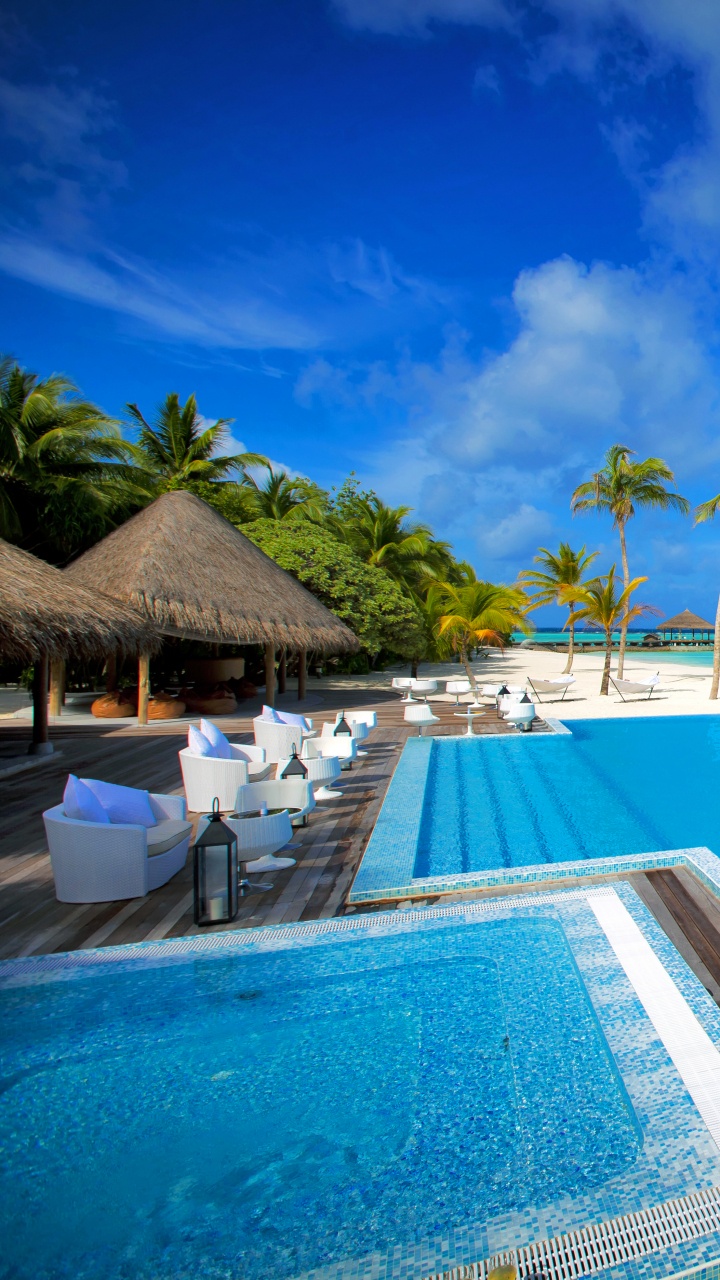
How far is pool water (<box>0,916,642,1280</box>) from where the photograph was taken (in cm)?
198

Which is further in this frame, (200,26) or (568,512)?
(568,512)

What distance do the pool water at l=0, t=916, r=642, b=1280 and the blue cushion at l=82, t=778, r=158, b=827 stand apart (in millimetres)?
1210

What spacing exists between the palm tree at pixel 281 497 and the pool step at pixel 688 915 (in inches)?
752

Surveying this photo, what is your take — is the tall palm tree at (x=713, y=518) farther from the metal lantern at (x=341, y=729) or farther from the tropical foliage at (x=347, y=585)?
the metal lantern at (x=341, y=729)

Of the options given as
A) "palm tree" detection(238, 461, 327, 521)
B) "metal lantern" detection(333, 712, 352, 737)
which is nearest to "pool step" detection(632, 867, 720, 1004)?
"metal lantern" detection(333, 712, 352, 737)

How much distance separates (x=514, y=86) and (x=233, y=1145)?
16.0 metres

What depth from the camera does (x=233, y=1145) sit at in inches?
91.4

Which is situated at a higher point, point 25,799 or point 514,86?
point 514,86

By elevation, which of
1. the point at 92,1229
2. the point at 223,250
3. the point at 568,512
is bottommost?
the point at 92,1229

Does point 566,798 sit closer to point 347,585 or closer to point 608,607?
point 347,585

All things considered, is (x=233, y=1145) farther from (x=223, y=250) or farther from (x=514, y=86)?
(x=514, y=86)

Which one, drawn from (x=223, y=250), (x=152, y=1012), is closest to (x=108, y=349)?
(x=223, y=250)

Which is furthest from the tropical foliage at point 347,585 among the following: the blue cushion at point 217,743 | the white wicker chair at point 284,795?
the white wicker chair at point 284,795

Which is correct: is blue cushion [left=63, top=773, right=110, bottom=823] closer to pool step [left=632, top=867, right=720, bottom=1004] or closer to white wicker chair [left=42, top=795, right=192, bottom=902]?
white wicker chair [left=42, top=795, right=192, bottom=902]
